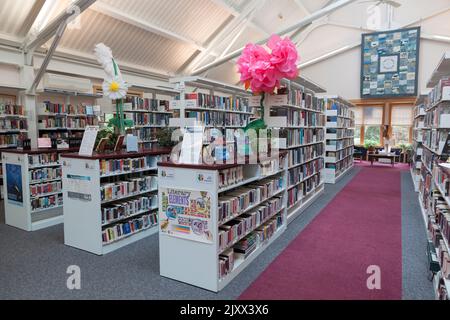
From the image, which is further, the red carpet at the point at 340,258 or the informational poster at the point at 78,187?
the informational poster at the point at 78,187

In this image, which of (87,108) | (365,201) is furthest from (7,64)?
(365,201)

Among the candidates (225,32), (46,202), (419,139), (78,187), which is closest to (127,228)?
(78,187)

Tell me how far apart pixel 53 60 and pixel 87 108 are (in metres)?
1.45

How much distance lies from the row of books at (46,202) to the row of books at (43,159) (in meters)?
0.54

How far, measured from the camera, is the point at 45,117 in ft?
24.1

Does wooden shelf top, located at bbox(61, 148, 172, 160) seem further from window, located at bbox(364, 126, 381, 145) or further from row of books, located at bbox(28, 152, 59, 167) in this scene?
window, located at bbox(364, 126, 381, 145)

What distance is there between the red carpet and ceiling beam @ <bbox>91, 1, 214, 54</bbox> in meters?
6.63

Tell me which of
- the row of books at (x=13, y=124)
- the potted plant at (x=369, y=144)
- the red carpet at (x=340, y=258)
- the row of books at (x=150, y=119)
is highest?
the row of books at (x=150, y=119)

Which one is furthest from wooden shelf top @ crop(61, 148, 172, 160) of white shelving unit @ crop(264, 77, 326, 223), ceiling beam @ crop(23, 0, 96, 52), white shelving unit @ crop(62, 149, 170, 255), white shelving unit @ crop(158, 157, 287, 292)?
ceiling beam @ crop(23, 0, 96, 52)

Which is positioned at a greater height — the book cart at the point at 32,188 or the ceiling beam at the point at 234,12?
the ceiling beam at the point at 234,12

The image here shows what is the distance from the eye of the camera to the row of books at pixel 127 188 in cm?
366

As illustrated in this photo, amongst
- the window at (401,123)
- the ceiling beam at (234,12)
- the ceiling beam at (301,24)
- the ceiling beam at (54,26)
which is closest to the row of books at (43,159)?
the ceiling beam at (54,26)

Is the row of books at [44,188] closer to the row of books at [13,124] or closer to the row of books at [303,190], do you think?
the row of books at [13,124]

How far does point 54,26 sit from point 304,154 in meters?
5.66
